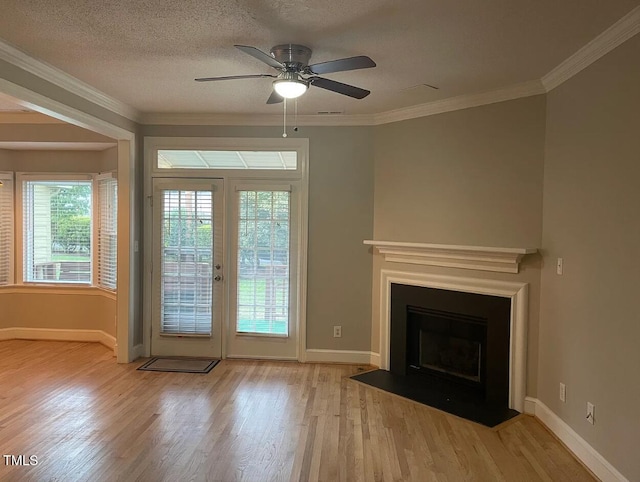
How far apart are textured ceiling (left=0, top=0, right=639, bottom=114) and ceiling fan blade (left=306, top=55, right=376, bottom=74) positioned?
0.21 meters

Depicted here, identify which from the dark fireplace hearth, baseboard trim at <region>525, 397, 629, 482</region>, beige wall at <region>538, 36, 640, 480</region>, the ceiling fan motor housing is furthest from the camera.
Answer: the dark fireplace hearth

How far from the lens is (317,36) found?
2746 mm

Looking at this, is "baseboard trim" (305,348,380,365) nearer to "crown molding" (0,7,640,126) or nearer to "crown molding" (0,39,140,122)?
"crown molding" (0,7,640,126)

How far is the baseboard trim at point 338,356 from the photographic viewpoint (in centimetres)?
486

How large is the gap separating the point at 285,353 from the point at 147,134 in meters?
2.76

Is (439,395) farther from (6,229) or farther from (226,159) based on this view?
(6,229)

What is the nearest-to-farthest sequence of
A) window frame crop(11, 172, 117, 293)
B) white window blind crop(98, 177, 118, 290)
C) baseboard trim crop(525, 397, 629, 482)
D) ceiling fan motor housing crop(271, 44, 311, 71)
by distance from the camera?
baseboard trim crop(525, 397, 629, 482)
ceiling fan motor housing crop(271, 44, 311, 71)
white window blind crop(98, 177, 118, 290)
window frame crop(11, 172, 117, 293)

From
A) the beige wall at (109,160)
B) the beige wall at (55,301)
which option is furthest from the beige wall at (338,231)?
the beige wall at (55,301)

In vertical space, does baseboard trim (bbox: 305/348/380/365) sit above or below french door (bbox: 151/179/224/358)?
below

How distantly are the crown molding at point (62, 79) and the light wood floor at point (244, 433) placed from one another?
2.52 metres

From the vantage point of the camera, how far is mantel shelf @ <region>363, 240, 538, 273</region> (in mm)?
3662

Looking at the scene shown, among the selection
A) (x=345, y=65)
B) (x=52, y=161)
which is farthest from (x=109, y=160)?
(x=345, y=65)

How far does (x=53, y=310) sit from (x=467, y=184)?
504 cm

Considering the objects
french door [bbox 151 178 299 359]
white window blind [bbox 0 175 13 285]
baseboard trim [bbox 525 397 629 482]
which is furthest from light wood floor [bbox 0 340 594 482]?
white window blind [bbox 0 175 13 285]
